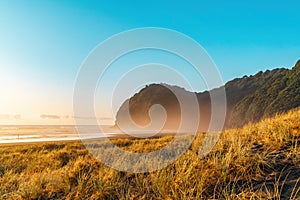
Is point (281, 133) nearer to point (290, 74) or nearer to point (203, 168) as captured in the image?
point (203, 168)

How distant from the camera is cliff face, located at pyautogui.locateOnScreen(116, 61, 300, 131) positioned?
1661 inches

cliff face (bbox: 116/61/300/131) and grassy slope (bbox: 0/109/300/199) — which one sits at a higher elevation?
cliff face (bbox: 116/61/300/131)

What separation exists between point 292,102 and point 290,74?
15.0 metres

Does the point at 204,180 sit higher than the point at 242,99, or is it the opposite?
the point at 242,99

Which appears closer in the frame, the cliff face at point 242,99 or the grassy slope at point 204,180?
the grassy slope at point 204,180

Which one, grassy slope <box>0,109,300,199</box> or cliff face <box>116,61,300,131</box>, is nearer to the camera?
grassy slope <box>0,109,300,199</box>

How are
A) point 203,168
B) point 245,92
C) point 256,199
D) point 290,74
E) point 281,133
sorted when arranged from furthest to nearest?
point 245,92 → point 290,74 → point 281,133 → point 203,168 → point 256,199

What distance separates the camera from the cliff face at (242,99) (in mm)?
42188

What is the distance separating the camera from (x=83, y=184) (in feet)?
17.6

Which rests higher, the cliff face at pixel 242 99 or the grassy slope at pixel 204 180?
the cliff face at pixel 242 99

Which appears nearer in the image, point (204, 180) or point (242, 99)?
point (204, 180)

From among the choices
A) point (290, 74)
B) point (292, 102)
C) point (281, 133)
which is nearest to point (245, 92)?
point (290, 74)

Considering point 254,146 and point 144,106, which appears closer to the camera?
point 254,146

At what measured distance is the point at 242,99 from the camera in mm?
62250
